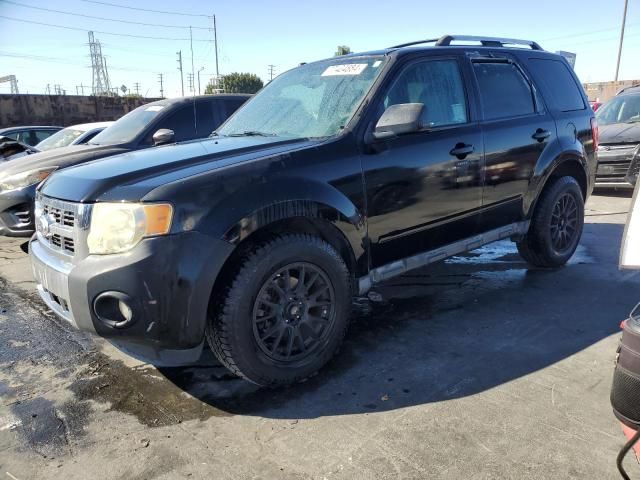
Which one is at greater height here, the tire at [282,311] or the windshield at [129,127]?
the windshield at [129,127]

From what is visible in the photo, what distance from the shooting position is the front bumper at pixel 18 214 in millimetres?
5422

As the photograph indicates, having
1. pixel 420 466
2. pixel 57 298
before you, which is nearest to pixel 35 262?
pixel 57 298

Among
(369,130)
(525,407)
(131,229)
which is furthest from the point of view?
(369,130)

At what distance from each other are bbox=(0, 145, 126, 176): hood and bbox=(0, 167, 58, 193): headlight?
0.22 ft

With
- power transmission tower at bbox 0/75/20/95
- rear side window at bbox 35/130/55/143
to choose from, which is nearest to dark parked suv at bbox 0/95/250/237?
rear side window at bbox 35/130/55/143

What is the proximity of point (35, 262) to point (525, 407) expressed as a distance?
283cm

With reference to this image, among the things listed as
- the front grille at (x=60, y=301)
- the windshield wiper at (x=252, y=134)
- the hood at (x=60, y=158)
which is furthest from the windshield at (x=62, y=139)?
the front grille at (x=60, y=301)

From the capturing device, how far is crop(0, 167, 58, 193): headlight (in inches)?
217

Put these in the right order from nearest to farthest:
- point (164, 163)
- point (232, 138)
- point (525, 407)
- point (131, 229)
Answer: point (131, 229), point (525, 407), point (164, 163), point (232, 138)

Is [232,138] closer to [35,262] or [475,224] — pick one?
[35,262]

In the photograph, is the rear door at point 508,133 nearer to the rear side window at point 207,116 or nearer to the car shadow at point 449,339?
the car shadow at point 449,339

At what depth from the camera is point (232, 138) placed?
11.5 feet

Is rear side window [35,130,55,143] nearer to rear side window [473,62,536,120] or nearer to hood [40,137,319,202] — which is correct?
hood [40,137,319,202]

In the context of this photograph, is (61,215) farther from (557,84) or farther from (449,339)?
(557,84)
